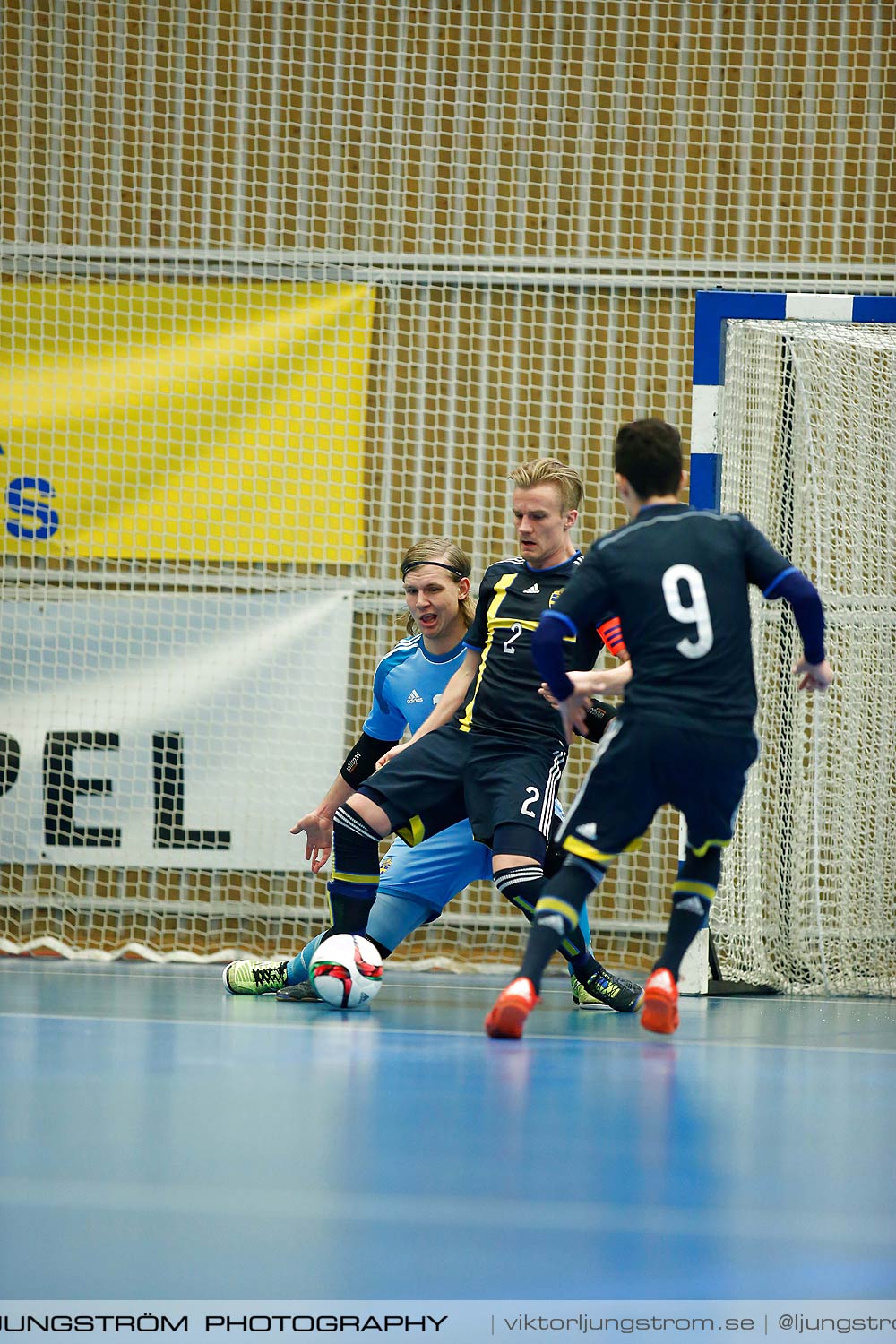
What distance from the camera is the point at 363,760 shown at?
15.0 ft

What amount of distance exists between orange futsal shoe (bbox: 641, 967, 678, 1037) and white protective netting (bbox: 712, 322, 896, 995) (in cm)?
246

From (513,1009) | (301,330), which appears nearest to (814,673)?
(513,1009)

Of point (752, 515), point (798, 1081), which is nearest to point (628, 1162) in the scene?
point (798, 1081)

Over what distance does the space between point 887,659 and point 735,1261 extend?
4281mm

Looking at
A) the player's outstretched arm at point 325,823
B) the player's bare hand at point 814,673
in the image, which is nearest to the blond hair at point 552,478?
the player's bare hand at point 814,673

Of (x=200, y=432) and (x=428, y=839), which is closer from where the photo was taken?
(x=428, y=839)

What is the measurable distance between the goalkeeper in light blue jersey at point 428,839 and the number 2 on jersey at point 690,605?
1.42m

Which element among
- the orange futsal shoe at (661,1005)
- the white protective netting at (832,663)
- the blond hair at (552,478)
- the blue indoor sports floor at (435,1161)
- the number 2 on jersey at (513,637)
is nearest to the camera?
the blue indoor sports floor at (435,1161)

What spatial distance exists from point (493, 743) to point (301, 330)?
306 cm

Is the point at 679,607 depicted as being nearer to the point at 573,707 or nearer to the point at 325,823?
the point at 573,707

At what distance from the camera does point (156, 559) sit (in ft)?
21.8

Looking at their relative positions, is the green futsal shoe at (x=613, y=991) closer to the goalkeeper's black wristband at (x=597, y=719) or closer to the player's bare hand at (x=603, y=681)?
the goalkeeper's black wristband at (x=597, y=719)

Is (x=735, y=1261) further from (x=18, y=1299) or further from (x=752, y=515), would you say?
(x=752, y=515)

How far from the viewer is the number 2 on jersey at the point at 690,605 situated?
10.2 ft
